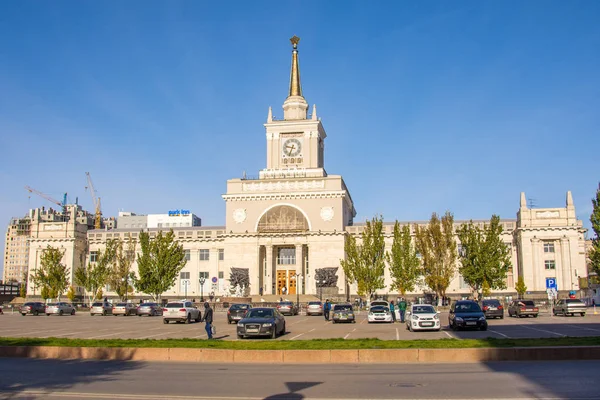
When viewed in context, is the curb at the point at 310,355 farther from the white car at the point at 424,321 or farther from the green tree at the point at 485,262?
the green tree at the point at 485,262

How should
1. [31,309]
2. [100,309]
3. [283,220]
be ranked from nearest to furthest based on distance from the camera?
1. [100,309]
2. [31,309]
3. [283,220]

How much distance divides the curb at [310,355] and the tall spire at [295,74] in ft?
252

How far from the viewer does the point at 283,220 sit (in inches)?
3403

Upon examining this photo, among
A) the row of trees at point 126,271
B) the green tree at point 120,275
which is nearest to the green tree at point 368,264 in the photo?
the row of trees at point 126,271

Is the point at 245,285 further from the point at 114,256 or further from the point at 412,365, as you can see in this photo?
the point at 412,365

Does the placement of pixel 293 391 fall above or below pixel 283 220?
below

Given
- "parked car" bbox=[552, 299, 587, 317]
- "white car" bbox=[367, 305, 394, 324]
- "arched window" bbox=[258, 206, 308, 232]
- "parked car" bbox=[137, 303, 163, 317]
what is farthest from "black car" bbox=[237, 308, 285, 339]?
"arched window" bbox=[258, 206, 308, 232]

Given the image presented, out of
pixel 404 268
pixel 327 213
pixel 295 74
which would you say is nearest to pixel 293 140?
pixel 295 74

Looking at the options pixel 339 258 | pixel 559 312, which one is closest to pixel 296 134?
pixel 339 258

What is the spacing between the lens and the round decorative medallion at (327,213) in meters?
85.8

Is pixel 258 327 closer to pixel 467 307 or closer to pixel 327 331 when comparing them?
pixel 327 331

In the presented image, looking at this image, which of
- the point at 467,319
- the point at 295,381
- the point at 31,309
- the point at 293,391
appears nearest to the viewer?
the point at 293,391

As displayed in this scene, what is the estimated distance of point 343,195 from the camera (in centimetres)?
8581

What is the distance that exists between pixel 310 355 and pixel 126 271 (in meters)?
64.9
